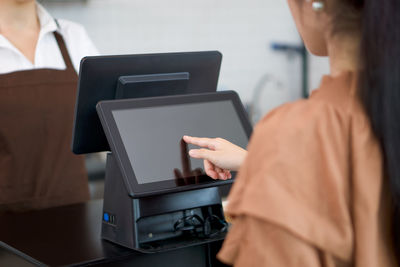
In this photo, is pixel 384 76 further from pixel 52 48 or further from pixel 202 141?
pixel 52 48

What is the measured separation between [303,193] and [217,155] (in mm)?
476

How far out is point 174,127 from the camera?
4.33ft

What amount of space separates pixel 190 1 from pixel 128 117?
2.38m

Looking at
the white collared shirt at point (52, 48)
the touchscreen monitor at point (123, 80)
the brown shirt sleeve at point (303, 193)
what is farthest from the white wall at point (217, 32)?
the brown shirt sleeve at point (303, 193)

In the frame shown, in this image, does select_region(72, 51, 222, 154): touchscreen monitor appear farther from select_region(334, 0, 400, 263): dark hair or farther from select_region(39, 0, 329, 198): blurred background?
select_region(39, 0, 329, 198): blurred background

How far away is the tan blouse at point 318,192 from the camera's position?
2.61 feet

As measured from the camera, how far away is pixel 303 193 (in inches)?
31.7

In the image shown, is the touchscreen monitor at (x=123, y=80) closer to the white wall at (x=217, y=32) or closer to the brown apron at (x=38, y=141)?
the brown apron at (x=38, y=141)

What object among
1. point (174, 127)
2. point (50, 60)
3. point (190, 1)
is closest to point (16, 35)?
point (50, 60)

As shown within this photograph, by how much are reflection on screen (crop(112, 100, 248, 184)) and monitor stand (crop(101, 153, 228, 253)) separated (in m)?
0.08

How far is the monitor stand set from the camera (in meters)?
1.28

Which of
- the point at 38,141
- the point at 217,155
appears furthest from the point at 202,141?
the point at 38,141

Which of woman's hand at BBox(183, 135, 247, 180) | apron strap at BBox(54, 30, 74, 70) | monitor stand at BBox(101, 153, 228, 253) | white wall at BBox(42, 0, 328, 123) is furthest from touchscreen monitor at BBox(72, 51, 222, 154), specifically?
white wall at BBox(42, 0, 328, 123)

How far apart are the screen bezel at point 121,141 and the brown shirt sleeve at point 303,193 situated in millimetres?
431
